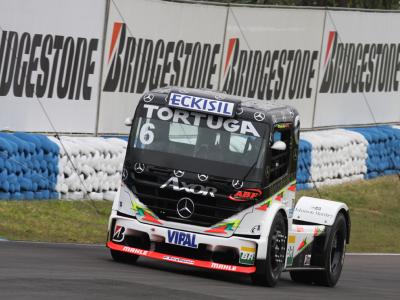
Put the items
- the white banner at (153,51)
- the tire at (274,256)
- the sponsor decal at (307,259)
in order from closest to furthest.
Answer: the tire at (274,256)
the sponsor decal at (307,259)
the white banner at (153,51)

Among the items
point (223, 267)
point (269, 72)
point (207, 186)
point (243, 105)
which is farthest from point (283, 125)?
point (269, 72)

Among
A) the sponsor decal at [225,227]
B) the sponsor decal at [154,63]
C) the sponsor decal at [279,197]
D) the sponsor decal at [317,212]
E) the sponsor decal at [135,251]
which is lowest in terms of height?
the sponsor decal at [135,251]

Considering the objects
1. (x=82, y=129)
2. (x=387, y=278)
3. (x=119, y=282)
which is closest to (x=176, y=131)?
(x=119, y=282)

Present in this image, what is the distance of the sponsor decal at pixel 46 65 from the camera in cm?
1848

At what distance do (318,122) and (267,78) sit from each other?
2325 mm

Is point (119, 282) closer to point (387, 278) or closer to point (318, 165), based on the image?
point (387, 278)

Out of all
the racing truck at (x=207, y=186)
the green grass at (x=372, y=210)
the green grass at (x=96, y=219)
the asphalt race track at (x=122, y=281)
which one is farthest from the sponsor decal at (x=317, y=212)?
the green grass at (x=372, y=210)

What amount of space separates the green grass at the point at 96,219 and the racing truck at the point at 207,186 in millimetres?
2891

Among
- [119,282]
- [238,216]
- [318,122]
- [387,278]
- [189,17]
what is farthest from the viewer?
[318,122]

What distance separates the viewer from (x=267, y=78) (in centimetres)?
2522

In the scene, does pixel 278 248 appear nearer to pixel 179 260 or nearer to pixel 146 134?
pixel 179 260

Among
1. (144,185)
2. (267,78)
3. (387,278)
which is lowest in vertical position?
(387,278)

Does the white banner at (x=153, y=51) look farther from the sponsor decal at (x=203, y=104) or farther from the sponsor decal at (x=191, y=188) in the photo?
the sponsor decal at (x=191, y=188)

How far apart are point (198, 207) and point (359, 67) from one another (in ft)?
50.0
